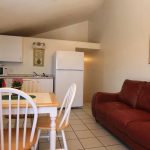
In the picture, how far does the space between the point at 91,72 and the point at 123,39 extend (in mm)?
2184

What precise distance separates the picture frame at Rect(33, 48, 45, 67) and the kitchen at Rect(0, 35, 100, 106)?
0.29ft

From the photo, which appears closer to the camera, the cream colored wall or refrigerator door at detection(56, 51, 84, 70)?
the cream colored wall

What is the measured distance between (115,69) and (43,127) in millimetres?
2877

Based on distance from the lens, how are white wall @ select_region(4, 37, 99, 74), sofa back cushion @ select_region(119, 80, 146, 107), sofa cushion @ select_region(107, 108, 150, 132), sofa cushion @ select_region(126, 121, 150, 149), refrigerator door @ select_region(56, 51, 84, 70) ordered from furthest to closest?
white wall @ select_region(4, 37, 99, 74) < refrigerator door @ select_region(56, 51, 84, 70) < sofa back cushion @ select_region(119, 80, 146, 107) < sofa cushion @ select_region(107, 108, 150, 132) < sofa cushion @ select_region(126, 121, 150, 149)

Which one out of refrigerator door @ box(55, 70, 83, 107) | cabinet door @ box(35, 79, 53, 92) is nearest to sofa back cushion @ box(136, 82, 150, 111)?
refrigerator door @ box(55, 70, 83, 107)

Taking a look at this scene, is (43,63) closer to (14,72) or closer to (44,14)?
(14,72)

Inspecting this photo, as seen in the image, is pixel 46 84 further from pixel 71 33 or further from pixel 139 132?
pixel 139 132

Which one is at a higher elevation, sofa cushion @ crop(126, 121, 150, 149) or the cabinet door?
the cabinet door

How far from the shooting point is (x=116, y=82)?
4.31 m

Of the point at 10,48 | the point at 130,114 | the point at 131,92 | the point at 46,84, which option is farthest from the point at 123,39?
the point at 10,48

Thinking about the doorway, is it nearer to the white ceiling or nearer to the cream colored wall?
the cream colored wall

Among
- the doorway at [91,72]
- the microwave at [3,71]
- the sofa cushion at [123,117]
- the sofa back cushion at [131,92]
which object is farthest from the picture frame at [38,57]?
the sofa cushion at [123,117]

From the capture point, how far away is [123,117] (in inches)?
95.1

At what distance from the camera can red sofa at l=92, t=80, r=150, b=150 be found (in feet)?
6.53
